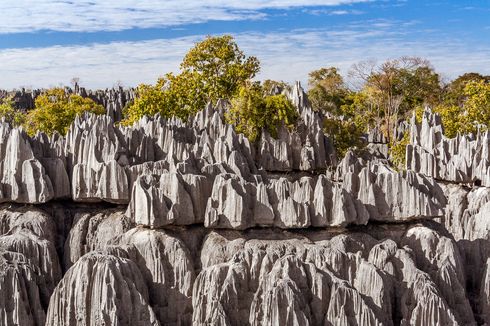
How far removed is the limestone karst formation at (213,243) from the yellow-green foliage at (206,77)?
13.2 metres

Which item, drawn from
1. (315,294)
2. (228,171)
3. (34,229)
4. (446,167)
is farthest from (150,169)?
(446,167)

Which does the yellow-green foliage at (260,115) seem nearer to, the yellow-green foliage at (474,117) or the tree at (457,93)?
the yellow-green foliage at (474,117)

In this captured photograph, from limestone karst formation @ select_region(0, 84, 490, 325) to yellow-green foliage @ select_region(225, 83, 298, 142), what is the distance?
5932 mm

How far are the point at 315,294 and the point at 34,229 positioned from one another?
9195 millimetres

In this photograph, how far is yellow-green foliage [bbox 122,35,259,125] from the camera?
35.4 metres

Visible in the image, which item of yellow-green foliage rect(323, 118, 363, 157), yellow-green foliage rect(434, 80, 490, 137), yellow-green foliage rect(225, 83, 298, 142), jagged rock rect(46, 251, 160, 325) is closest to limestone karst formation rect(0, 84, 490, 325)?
jagged rock rect(46, 251, 160, 325)

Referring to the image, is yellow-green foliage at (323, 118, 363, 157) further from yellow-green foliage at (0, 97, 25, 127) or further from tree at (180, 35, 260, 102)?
yellow-green foliage at (0, 97, 25, 127)

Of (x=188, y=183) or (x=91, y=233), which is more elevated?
(x=188, y=183)

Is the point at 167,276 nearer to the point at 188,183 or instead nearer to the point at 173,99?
the point at 188,183

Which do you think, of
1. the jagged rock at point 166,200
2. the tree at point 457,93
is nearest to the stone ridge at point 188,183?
the jagged rock at point 166,200

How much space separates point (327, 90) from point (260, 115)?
4050cm

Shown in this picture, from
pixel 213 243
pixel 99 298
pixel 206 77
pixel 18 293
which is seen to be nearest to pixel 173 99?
pixel 206 77

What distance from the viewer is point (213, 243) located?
16.9 m

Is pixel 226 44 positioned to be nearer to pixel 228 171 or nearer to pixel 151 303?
pixel 228 171
